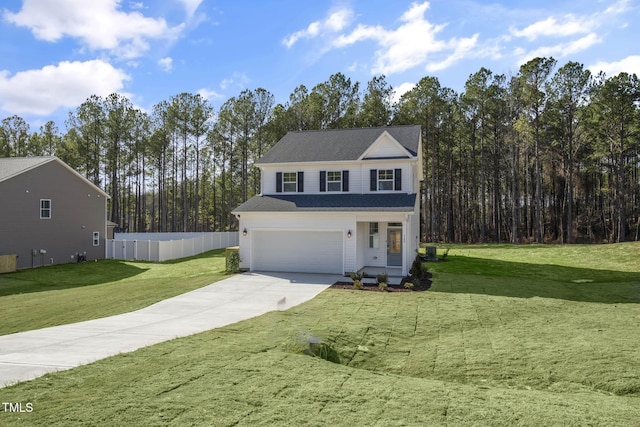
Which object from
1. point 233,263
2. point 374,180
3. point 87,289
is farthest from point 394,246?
point 87,289

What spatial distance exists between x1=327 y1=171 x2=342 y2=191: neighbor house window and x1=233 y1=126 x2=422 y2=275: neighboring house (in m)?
0.05

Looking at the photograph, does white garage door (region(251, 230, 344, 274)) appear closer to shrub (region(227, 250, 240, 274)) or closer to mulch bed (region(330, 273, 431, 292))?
shrub (region(227, 250, 240, 274))

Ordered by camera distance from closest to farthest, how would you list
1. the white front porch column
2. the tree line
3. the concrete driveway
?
the concrete driveway < the white front porch column < the tree line

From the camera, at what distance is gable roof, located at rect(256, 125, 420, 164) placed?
860 inches

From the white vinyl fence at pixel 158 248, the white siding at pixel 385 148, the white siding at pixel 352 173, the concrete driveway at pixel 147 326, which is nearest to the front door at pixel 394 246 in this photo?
the white siding at pixel 352 173

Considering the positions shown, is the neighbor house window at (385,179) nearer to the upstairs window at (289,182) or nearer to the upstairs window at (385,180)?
the upstairs window at (385,180)

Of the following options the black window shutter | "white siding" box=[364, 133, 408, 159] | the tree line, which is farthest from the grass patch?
the tree line

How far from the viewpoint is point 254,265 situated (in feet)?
66.5

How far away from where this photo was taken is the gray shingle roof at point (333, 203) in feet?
61.4

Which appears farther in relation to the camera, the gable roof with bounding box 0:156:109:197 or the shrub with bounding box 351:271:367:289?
the gable roof with bounding box 0:156:109:197

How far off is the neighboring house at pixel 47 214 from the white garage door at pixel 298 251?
15223mm

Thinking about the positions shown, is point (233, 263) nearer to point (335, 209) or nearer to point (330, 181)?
point (335, 209)

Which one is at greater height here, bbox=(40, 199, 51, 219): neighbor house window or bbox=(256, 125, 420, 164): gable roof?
bbox=(256, 125, 420, 164): gable roof

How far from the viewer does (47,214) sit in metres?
25.8
